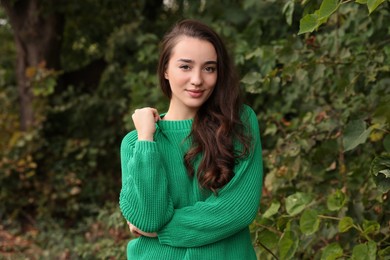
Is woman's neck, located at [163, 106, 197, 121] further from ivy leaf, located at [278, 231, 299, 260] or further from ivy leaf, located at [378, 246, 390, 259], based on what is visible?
ivy leaf, located at [378, 246, 390, 259]

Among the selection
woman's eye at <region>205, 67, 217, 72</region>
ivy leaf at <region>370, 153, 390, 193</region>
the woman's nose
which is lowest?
ivy leaf at <region>370, 153, 390, 193</region>

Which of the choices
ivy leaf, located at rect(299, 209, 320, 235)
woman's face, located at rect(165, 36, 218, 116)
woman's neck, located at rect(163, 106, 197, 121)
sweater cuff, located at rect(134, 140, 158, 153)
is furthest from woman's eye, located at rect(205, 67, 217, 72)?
ivy leaf, located at rect(299, 209, 320, 235)

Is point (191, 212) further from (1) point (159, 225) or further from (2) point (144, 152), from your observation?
(2) point (144, 152)

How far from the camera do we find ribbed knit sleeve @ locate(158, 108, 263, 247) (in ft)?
6.46

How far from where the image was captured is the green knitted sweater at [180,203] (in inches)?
77.2

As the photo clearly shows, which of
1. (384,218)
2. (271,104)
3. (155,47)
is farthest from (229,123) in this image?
(155,47)

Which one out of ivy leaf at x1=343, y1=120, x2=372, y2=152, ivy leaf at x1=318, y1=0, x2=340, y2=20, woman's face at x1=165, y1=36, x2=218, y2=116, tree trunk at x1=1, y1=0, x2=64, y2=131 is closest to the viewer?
ivy leaf at x1=318, y1=0, x2=340, y2=20

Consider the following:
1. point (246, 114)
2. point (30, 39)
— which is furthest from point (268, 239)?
point (30, 39)

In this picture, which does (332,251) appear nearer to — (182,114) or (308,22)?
(182,114)

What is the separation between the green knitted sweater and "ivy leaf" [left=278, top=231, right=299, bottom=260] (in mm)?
426

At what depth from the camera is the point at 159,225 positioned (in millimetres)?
1968

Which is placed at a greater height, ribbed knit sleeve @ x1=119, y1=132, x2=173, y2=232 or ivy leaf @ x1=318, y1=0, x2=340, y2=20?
ivy leaf @ x1=318, y1=0, x2=340, y2=20

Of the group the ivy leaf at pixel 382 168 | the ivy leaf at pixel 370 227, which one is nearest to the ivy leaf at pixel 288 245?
the ivy leaf at pixel 370 227

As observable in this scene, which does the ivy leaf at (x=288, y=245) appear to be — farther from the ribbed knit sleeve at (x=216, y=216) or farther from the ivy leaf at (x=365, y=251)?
the ribbed knit sleeve at (x=216, y=216)
